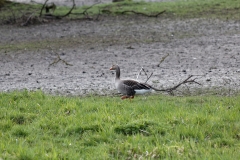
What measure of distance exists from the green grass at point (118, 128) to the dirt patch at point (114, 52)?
1990 millimetres

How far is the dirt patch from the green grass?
1990 millimetres

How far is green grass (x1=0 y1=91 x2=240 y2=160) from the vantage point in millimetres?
6605

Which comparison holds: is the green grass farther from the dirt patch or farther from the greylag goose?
the dirt patch

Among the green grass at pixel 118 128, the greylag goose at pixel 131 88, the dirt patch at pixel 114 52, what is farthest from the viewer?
the dirt patch at pixel 114 52

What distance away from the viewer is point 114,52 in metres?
15.4

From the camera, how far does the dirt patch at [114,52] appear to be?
464 inches

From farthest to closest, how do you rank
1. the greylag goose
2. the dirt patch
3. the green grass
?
the dirt patch < the greylag goose < the green grass

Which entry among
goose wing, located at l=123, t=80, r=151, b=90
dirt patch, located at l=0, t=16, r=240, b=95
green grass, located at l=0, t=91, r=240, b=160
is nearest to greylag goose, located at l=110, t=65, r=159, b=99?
goose wing, located at l=123, t=80, r=151, b=90

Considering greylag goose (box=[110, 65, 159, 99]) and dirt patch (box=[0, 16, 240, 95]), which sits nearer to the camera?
greylag goose (box=[110, 65, 159, 99])

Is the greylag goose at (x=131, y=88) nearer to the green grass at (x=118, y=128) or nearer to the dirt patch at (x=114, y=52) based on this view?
the green grass at (x=118, y=128)

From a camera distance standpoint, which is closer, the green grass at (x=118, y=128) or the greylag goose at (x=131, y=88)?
the green grass at (x=118, y=128)

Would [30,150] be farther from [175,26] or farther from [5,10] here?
[5,10]

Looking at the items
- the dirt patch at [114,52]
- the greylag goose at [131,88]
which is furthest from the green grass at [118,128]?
the dirt patch at [114,52]

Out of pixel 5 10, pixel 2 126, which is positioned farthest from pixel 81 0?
pixel 2 126
